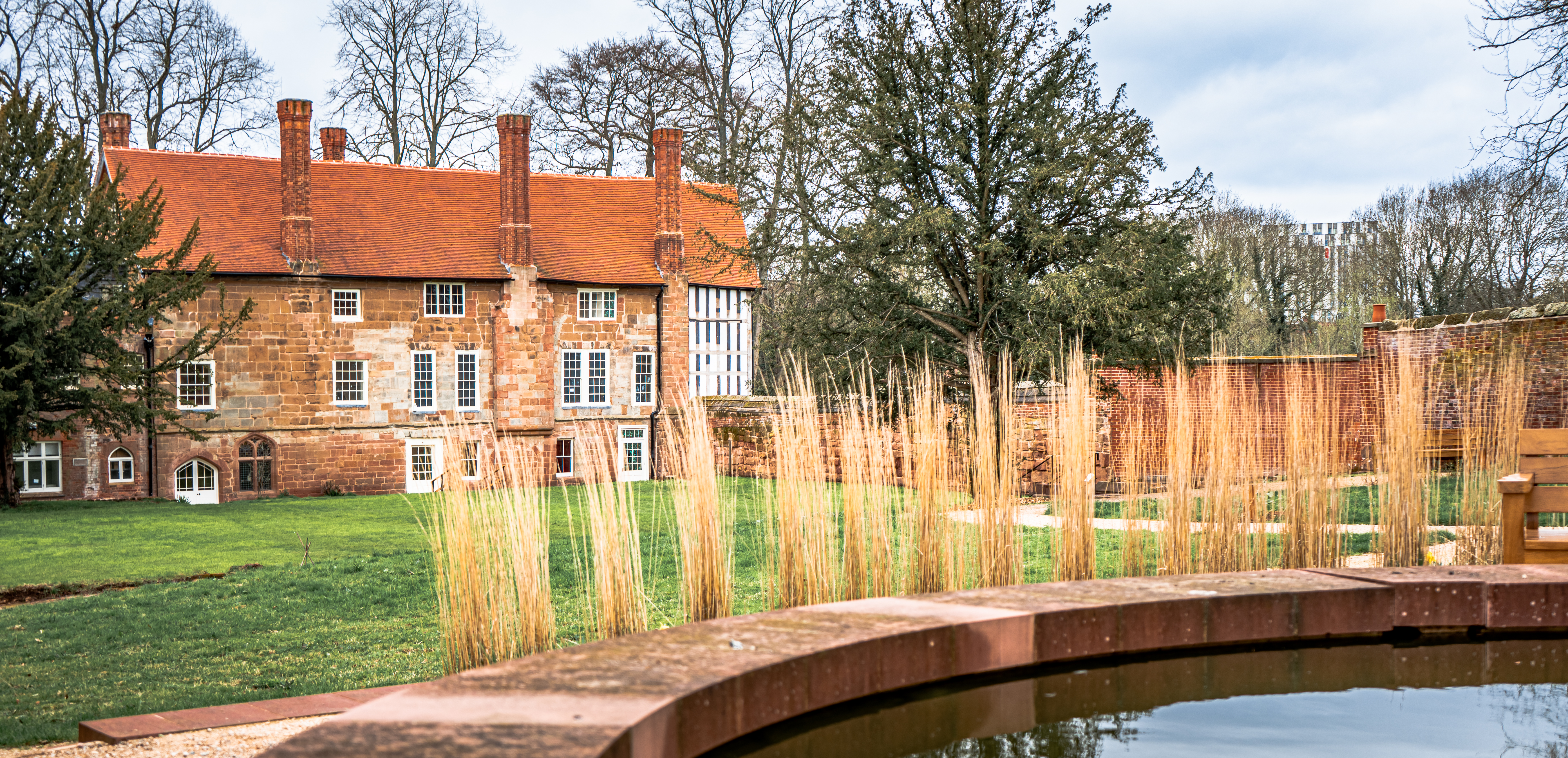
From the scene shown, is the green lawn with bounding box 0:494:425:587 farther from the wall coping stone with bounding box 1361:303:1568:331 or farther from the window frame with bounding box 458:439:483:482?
the wall coping stone with bounding box 1361:303:1568:331

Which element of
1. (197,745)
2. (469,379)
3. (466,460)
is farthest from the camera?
(469,379)

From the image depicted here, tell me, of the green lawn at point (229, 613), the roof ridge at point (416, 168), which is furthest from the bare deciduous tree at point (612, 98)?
the green lawn at point (229, 613)

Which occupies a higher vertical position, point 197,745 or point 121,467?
point 197,745

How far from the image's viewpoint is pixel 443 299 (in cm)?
2347

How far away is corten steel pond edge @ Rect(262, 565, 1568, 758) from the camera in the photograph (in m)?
2.14

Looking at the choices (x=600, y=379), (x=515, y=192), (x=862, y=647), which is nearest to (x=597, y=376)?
(x=600, y=379)

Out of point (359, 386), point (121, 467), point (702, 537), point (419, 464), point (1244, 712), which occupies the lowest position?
point (419, 464)

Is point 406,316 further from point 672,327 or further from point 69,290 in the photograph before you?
point 69,290

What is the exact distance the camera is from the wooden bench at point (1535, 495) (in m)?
4.61

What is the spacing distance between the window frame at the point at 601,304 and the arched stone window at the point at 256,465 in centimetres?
672

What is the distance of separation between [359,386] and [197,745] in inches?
802

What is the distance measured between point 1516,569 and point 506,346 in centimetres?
2129

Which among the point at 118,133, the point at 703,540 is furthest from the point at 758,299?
the point at 703,540

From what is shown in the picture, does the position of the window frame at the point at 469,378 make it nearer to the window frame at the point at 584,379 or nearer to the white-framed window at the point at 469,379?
the white-framed window at the point at 469,379
